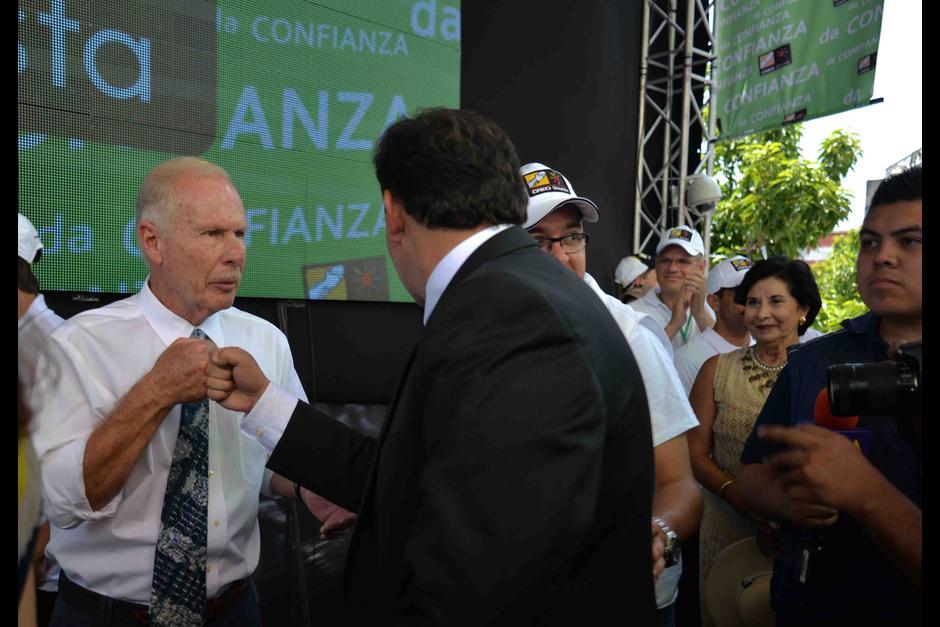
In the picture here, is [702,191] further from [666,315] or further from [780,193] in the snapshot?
[780,193]

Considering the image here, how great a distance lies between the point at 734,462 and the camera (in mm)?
3057

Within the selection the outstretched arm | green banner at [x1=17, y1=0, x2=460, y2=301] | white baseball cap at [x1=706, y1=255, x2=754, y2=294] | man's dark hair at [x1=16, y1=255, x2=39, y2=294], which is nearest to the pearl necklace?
white baseball cap at [x1=706, y1=255, x2=754, y2=294]

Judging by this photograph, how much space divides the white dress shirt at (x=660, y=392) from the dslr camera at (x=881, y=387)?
48 centimetres

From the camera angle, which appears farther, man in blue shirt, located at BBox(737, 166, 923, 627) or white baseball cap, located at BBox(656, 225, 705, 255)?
white baseball cap, located at BBox(656, 225, 705, 255)

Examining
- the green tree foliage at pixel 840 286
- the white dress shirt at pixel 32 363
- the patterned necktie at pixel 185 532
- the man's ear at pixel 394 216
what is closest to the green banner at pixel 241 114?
the patterned necktie at pixel 185 532

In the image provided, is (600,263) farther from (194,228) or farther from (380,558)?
(380,558)

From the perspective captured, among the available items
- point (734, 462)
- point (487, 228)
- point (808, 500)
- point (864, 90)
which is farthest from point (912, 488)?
point (864, 90)

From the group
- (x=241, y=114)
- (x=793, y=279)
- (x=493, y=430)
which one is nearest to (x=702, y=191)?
(x=793, y=279)

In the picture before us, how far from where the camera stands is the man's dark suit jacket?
103 cm

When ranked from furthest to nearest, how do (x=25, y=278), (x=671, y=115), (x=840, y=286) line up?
(x=840, y=286) < (x=671, y=115) < (x=25, y=278)

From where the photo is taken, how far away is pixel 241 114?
362 cm

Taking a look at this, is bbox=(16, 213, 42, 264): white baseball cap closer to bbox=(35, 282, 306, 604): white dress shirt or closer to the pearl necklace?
bbox=(35, 282, 306, 604): white dress shirt

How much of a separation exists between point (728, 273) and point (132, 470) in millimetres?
3530
